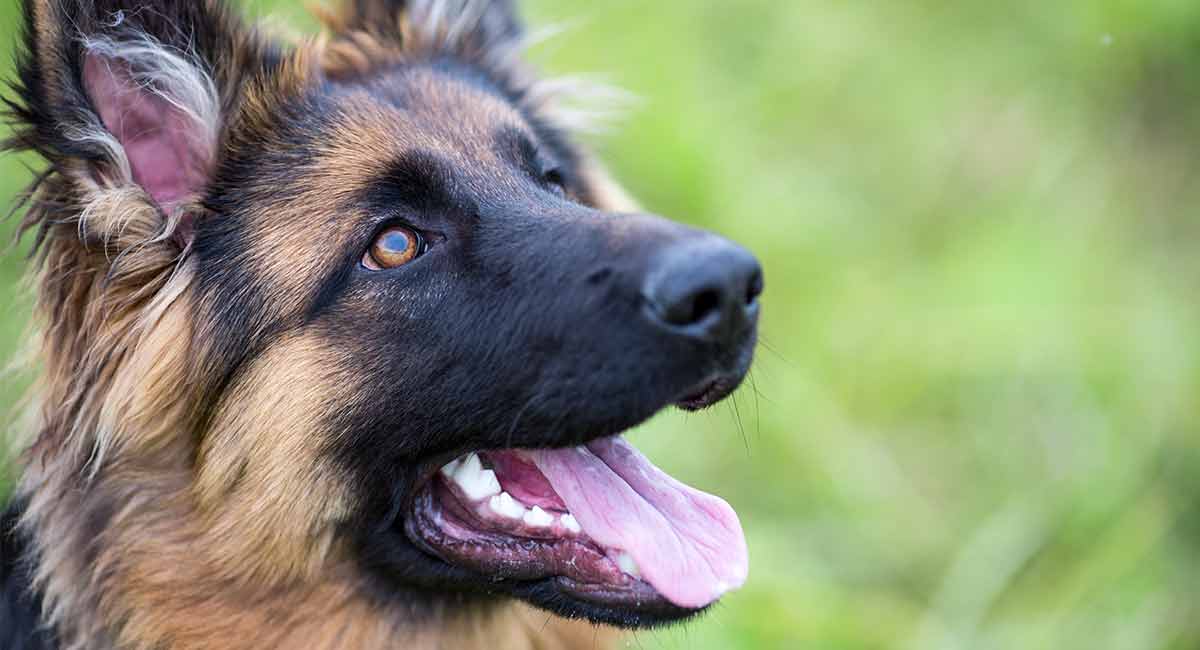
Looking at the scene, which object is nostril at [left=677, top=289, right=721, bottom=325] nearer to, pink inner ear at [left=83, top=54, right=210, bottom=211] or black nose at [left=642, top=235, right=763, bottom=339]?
black nose at [left=642, top=235, right=763, bottom=339]

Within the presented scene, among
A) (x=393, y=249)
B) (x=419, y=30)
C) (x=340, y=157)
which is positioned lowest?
(x=393, y=249)

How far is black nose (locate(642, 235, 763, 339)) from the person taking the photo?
2.97m

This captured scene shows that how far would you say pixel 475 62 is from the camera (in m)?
4.47

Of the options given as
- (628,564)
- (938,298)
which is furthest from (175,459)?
(938,298)

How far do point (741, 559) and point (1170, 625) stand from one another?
2.47 m

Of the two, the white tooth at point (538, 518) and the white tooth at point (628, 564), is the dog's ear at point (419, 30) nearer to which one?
the white tooth at point (538, 518)

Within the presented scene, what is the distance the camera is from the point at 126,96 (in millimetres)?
3379

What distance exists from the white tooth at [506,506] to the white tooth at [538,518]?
2 centimetres

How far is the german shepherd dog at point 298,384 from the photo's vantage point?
3223 millimetres

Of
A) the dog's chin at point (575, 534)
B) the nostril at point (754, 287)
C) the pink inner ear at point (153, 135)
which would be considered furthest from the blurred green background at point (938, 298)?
the nostril at point (754, 287)

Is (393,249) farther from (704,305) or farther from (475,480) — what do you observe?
(704,305)

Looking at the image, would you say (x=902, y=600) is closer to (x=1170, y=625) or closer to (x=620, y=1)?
(x=1170, y=625)

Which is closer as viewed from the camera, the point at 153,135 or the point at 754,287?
the point at 754,287

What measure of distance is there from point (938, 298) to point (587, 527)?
13.5 ft
